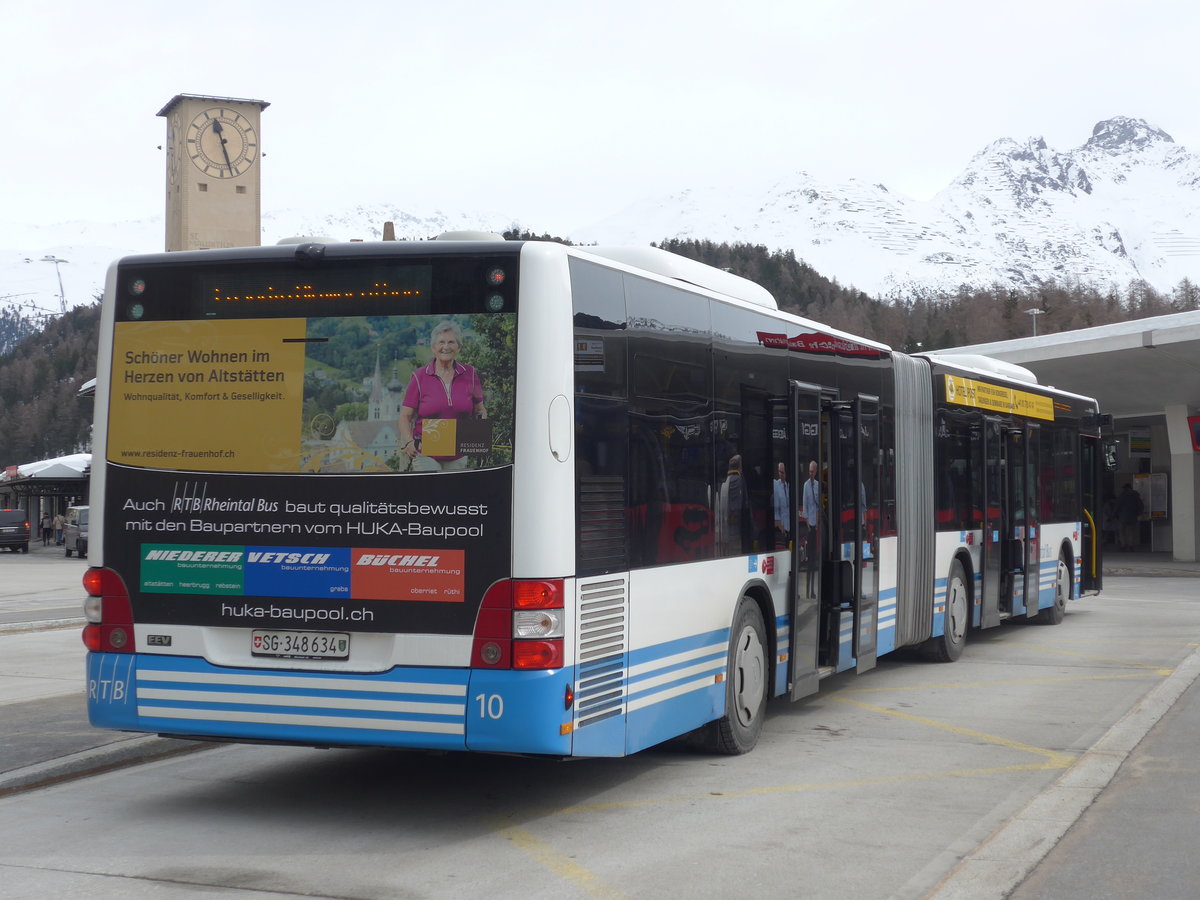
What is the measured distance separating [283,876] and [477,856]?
854mm

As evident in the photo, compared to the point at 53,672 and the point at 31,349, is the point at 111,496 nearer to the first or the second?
the point at 53,672

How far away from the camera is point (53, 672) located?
13133 millimetres

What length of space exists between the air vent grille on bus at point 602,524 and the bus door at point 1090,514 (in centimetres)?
1267

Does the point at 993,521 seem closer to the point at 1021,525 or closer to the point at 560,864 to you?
the point at 1021,525

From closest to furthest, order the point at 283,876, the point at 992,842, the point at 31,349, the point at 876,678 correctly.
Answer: the point at 283,876
the point at 992,842
the point at 876,678
the point at 31,349

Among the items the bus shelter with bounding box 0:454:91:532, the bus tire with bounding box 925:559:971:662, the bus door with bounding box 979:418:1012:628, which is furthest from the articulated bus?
the bus shelter with bounding box 0:454:91:532

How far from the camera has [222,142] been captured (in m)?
64.4

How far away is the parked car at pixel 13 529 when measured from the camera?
56.9 m

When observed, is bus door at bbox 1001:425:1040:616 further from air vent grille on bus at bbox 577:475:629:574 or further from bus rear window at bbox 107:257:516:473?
bus rear window at bbox 107:257:516:473

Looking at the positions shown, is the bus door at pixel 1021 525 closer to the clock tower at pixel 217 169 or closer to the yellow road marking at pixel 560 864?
the yellow road marking at pixel 560 864

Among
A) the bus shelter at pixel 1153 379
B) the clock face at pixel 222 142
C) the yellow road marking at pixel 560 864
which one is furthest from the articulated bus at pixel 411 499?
the clock face at pixel 222 142

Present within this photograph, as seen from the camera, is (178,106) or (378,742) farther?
(178,106)

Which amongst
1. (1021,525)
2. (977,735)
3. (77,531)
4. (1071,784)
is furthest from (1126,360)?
(77,531)

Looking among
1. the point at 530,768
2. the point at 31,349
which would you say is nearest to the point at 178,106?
the point at 530,768
